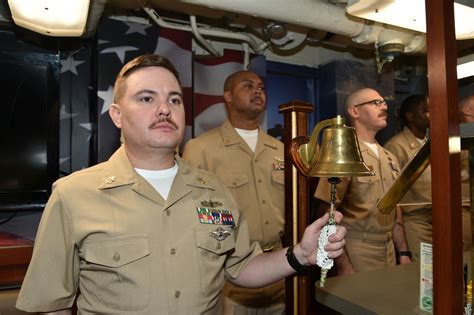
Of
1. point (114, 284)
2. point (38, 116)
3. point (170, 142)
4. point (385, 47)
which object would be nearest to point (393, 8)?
point (385, 47)

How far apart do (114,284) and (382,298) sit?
0.86m

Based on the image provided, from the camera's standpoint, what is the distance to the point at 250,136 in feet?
10.2

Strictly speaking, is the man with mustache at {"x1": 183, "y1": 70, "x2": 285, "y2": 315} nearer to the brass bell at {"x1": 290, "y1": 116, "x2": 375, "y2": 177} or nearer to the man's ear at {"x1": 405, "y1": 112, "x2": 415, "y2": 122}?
the man's ear at {"x1": 405, "y1": 112, "x2": 415, "y2": 122}

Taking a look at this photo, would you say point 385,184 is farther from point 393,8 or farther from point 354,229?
point 393,8

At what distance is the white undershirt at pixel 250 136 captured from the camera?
10.1ft

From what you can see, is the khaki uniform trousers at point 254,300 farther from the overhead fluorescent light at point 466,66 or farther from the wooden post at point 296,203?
the overhead fluorescent light at point 466,66

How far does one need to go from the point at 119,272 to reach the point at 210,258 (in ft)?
1.07

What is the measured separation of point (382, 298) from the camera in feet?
4.20

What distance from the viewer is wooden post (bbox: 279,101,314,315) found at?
1.81 m

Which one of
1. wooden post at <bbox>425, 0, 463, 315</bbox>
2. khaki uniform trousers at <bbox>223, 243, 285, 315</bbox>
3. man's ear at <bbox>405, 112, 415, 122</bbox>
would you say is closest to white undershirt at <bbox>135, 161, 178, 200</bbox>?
wooden post at <bbox>425, 0, 463, 315</bbox>

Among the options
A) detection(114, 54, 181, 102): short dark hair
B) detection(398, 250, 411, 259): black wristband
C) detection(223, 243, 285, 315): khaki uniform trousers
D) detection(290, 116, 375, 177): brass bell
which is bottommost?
detection(223, 243, 285, 315): khaki uniform trousers

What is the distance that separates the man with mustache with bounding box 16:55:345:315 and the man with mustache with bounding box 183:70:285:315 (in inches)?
42.3

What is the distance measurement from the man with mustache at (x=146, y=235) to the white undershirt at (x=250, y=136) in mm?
1413

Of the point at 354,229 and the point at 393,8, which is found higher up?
the point at 393,8
